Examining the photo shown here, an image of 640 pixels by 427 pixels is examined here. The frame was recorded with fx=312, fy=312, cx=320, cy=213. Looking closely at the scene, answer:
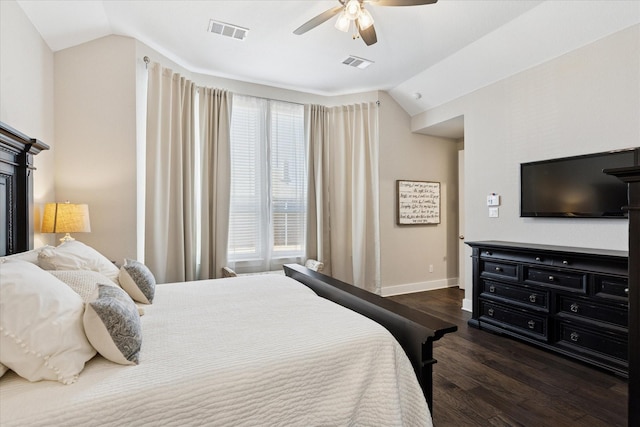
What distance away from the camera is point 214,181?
3771 millimetres

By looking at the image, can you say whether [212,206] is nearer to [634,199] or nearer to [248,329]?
[248,329]

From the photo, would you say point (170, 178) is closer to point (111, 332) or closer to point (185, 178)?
point (185, 178)

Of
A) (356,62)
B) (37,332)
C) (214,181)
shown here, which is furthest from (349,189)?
(37,332)

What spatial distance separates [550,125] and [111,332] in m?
3.87

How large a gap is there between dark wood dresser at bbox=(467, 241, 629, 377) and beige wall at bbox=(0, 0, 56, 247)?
4136mm

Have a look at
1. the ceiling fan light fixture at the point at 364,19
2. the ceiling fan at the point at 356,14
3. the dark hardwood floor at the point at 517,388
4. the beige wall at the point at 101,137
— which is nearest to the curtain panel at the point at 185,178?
the beige wall at the point at 101,137

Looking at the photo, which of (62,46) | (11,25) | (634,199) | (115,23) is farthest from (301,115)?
(634,199)

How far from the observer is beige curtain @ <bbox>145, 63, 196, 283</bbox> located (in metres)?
3.32

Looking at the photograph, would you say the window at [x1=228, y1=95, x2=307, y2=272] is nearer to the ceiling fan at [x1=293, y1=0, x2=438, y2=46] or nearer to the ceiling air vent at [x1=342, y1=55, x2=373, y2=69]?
the ceiling air vent at [x1=342, y1=55, x2=373, y2=69]

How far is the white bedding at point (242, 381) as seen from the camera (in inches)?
36.8

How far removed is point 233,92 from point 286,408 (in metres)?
3.83

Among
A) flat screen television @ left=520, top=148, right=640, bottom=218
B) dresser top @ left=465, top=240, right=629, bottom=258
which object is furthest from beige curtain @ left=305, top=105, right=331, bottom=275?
flat screen television @ left=520, top=148, right=640, bottom=218

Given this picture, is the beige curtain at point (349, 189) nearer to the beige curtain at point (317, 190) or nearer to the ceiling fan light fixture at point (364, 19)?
the beige curtain at point (317, 190)

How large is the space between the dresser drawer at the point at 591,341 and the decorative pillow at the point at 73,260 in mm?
3445
